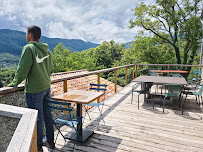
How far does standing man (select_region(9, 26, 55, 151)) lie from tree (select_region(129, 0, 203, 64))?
A: 1566cm

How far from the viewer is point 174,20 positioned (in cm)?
1606

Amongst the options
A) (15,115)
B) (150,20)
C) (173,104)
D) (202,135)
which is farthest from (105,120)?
(150,20)

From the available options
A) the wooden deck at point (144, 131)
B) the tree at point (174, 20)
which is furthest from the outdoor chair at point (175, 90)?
the tree at point (174, 20)

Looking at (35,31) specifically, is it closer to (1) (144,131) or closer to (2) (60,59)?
(1) (144,131)

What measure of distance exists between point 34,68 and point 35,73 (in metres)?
0.06

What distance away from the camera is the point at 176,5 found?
53.5 feet

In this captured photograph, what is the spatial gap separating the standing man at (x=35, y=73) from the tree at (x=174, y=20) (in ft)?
51.4

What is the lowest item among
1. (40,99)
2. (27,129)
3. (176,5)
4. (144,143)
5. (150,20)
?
(144,143)

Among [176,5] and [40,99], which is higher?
[176,5]

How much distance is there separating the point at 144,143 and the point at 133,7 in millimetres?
16734

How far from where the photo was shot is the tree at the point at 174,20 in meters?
15.4

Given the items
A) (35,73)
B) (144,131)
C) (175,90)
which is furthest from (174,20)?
(35,73)

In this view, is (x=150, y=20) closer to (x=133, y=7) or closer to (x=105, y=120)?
(x=133, y=7)

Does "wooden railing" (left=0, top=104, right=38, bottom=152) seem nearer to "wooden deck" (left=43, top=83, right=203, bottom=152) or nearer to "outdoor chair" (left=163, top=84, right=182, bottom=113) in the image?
"wooden deck" (left=43, top=83, right=203, bottom=152)
